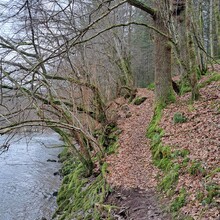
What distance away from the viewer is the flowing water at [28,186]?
9969mm

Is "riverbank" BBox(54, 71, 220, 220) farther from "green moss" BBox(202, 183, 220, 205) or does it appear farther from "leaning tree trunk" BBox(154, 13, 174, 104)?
"leaning tree trunk" BBox(154, 13, 174, 104)

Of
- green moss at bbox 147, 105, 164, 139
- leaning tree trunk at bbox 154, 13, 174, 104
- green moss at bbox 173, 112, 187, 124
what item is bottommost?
green moss at bbox 147, 105, 164, 139

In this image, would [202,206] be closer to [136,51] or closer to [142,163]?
[142,163]

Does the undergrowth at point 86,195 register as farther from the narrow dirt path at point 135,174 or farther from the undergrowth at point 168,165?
the undergrowth at point 168,165

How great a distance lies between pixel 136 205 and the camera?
6430 millimetres

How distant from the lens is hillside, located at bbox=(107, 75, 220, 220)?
5461mm

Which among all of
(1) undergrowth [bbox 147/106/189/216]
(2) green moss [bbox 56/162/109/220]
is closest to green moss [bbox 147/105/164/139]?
(1) undergrowth [bbox 147/106/189/216]

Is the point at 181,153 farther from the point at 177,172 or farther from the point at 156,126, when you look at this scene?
the point at 156,126

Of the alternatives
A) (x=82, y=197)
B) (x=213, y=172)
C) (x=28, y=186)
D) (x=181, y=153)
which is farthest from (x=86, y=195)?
(x=28, y=186)

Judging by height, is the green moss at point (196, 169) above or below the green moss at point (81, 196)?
above

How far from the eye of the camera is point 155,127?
34.3 feet

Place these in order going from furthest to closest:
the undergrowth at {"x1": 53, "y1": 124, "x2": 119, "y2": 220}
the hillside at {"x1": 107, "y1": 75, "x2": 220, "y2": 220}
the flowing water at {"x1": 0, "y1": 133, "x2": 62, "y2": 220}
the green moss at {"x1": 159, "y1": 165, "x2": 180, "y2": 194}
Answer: the flowing water at {"x1": 0, "y1": 133, "x2": 62, "y2": 220}
the undergrowth at {"x1": 53, "y1": 124, "x2": 119, "y2": 220}
the green moss at {"x1": 159, "y1": 165, "x2": 180, "y2": 194}
the hillside at {"x1": 107, "y1": 75, "x2": 220, "y2": 220}

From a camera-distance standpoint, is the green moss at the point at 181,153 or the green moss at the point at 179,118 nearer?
the green moss at the point at 181,153

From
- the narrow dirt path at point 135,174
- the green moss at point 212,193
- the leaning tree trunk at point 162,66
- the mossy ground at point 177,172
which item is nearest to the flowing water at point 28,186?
the narrow dirt path at point 135,174
